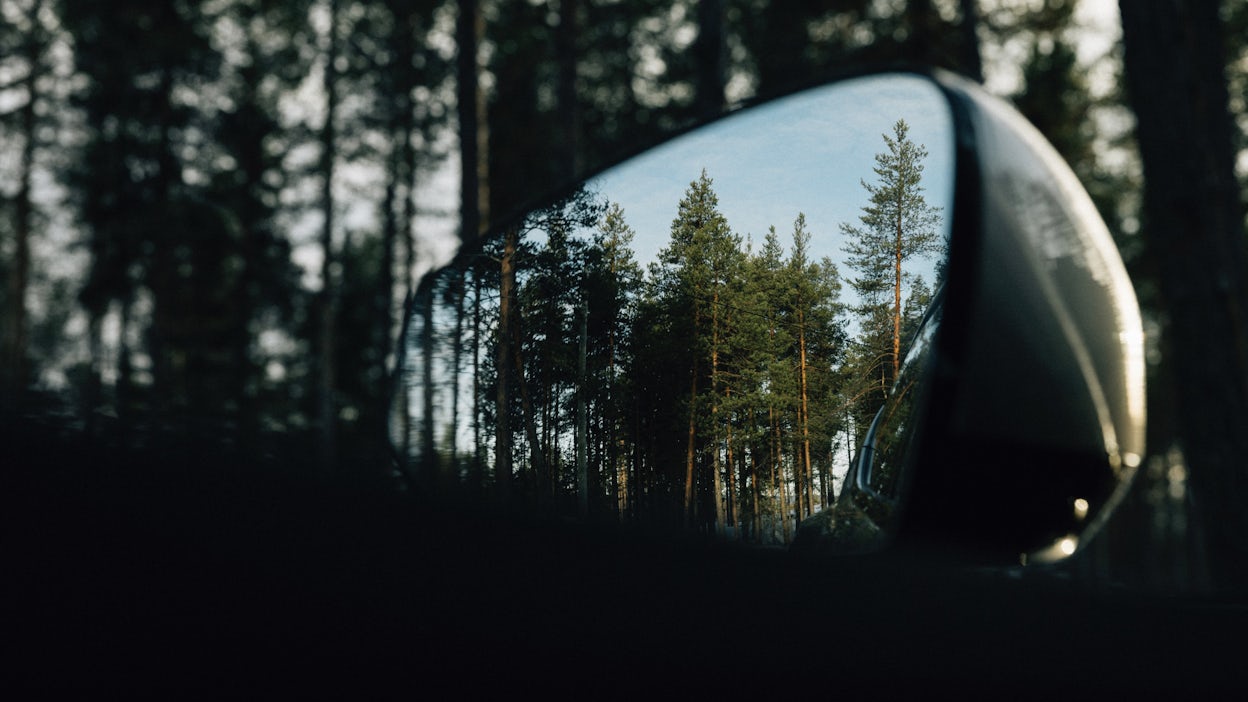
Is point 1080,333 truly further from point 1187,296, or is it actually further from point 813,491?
point 1187,296

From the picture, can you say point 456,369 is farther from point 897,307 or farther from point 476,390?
point 897,307

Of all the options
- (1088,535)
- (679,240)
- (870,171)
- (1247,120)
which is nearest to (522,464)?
(679,240)

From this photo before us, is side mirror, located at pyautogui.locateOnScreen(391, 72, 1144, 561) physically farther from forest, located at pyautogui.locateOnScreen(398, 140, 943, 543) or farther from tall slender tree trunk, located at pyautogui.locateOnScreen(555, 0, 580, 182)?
tall slender tree trunk, located at pyautogui.locateOnScreen(555, 0, 580, 182)

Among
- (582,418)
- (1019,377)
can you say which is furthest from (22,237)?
(1019,377)

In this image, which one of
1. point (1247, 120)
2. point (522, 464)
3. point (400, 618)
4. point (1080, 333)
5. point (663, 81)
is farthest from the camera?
point (663, 81)

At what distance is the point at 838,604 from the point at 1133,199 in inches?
1167

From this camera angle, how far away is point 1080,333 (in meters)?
1.11

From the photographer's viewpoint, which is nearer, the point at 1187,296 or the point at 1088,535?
the point at 1088,535

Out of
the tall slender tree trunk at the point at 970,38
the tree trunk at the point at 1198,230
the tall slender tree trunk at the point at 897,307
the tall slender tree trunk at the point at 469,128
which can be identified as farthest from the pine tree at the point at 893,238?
the tall slender tree trunk at the point at 970,38

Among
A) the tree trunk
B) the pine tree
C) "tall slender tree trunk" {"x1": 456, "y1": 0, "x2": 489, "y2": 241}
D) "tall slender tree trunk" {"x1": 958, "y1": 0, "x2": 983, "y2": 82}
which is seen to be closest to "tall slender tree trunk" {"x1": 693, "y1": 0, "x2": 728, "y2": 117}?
"tall slender tree trunk" {"x1": 456, "y1": 0, "x2": 489, "y2": 241}

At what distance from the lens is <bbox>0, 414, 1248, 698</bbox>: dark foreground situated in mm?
711

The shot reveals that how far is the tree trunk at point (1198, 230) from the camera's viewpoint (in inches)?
174

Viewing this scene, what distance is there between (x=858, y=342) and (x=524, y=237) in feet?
2.61

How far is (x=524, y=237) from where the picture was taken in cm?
179
